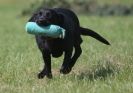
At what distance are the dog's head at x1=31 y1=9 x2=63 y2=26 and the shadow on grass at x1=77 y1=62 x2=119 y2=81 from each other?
106 centimetres

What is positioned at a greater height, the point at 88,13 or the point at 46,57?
the point at 46,57

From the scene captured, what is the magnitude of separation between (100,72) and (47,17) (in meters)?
1.61

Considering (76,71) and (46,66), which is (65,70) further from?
(76,71)

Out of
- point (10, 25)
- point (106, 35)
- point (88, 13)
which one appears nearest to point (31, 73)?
point (106, 35)

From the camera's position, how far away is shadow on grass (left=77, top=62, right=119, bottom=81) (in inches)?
379

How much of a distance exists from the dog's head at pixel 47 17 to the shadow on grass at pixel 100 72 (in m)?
1.06

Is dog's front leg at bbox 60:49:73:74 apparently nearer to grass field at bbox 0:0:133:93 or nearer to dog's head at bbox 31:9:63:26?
grass field at bbox 0:0:133:93

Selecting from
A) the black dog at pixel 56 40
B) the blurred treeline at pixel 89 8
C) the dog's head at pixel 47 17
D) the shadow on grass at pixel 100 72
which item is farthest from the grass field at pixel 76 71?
the blurred treeline at pixel 89 8

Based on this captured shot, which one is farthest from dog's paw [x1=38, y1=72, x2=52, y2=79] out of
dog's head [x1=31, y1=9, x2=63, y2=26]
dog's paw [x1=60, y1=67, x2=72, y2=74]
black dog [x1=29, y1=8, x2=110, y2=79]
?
dog's head [x1=31, y1=9, x2=63, y2=26]

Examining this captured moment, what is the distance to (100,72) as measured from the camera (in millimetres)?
10180

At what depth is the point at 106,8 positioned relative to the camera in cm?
3150

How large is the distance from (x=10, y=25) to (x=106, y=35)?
23.6 feet

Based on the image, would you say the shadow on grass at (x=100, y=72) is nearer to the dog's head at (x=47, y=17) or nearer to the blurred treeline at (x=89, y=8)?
the dog's head at (x=47, y=17)

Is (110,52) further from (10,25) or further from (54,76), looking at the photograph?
(10,25)
